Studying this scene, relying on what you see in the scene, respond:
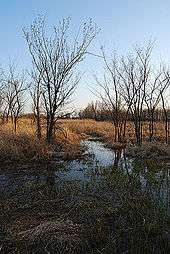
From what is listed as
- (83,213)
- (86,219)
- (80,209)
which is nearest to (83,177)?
(80,209)

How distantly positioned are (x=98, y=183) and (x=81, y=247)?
203 inches

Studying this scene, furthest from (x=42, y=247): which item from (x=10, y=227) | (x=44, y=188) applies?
(x=44, y=188)

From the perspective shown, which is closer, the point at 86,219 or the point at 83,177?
the point at 86,219

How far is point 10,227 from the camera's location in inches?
274

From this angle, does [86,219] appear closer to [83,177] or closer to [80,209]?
[80,209]

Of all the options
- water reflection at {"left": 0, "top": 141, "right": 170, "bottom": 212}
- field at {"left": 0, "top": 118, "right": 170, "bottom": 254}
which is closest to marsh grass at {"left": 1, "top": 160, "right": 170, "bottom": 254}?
field at {"left": 0, "top": 118, "right": 170, "bottom": 254}

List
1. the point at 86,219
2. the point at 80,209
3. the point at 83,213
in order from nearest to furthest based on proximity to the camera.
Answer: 1. the point at 86,219
2. the point at 83,213
3. the point at 80,209

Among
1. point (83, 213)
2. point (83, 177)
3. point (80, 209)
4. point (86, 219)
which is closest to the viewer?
point (86, 219)

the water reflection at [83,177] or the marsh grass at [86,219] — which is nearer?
the marsh grass at [86,219]

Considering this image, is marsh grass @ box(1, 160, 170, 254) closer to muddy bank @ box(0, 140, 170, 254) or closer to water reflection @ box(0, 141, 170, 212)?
muddy bank @ box(0, 140, 170, 254)

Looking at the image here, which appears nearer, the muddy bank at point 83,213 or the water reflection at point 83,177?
the muddy bank at point 83,213

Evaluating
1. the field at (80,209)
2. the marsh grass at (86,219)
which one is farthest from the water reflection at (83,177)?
the marsh grass at (86,219)

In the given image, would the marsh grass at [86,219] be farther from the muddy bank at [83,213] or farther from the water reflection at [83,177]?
the water reflection at [83,177]

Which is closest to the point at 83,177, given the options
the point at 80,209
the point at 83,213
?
the point at 80,209
